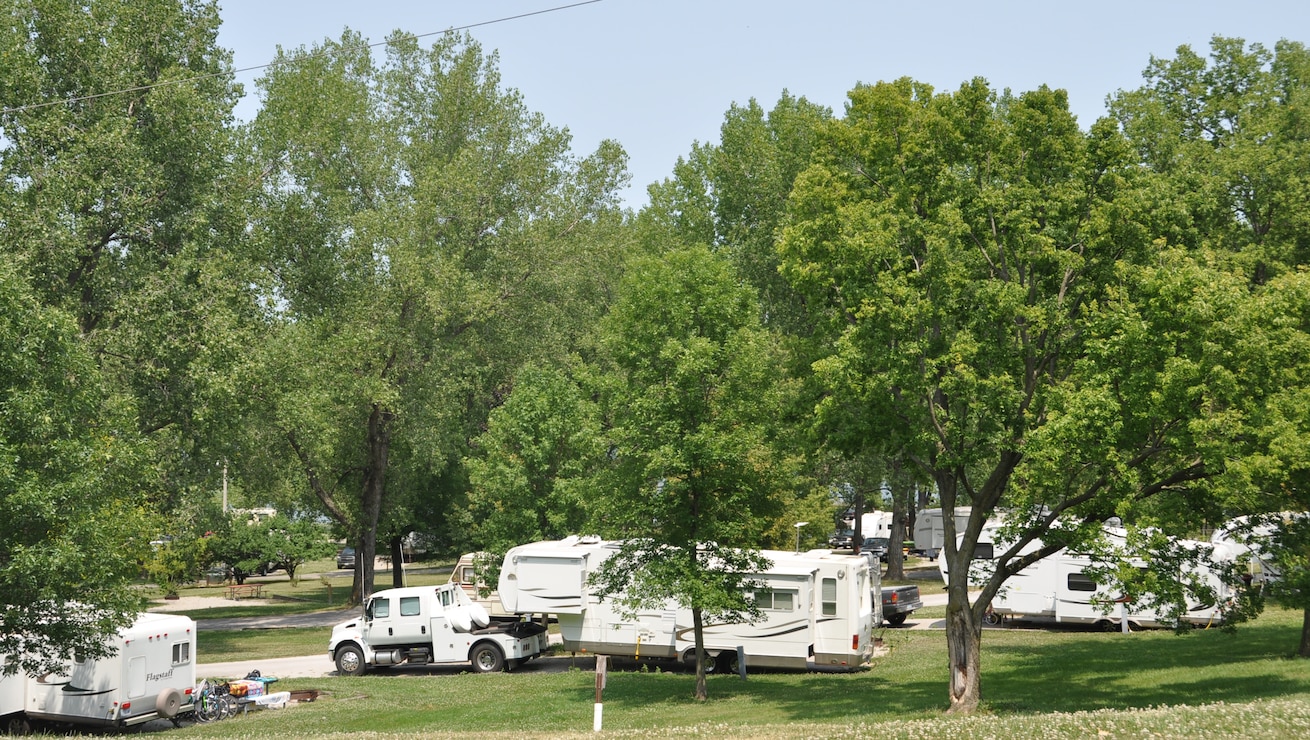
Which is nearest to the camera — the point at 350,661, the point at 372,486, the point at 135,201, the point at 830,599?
the point at 830,599

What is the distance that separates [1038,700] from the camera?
65.4 ft

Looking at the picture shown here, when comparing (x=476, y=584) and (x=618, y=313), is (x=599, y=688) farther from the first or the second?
(x=476, y=584)

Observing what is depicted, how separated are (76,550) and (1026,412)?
50.7 ft

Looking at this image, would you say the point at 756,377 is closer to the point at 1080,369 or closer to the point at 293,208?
the point at 1080,369

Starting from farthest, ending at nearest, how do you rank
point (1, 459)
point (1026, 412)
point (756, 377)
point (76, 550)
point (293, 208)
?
1. point (293, 208)
2. point (756, 377)
3. point (1026, 412)
4. point (76, 550)
5. point (1, 459)

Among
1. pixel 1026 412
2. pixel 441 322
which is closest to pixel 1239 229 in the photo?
pixel 1026 412

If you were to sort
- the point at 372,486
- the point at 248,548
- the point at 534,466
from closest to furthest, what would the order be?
the point at 534,466 → the point at 372,486 → the point at 248,548

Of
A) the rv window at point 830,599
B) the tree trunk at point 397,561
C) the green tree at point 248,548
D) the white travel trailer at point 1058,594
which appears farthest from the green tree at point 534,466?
the green tree at point 248,548

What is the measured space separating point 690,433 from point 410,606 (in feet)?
35.4

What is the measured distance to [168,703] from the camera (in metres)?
21.2

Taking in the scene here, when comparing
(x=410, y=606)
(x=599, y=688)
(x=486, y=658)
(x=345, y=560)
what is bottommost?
(x=486, y=658)

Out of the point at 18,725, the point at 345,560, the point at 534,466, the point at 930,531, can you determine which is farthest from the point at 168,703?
the point at 345,560

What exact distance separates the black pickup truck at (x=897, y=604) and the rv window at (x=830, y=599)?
27.3 feet

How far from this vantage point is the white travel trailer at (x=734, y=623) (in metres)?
26.3
